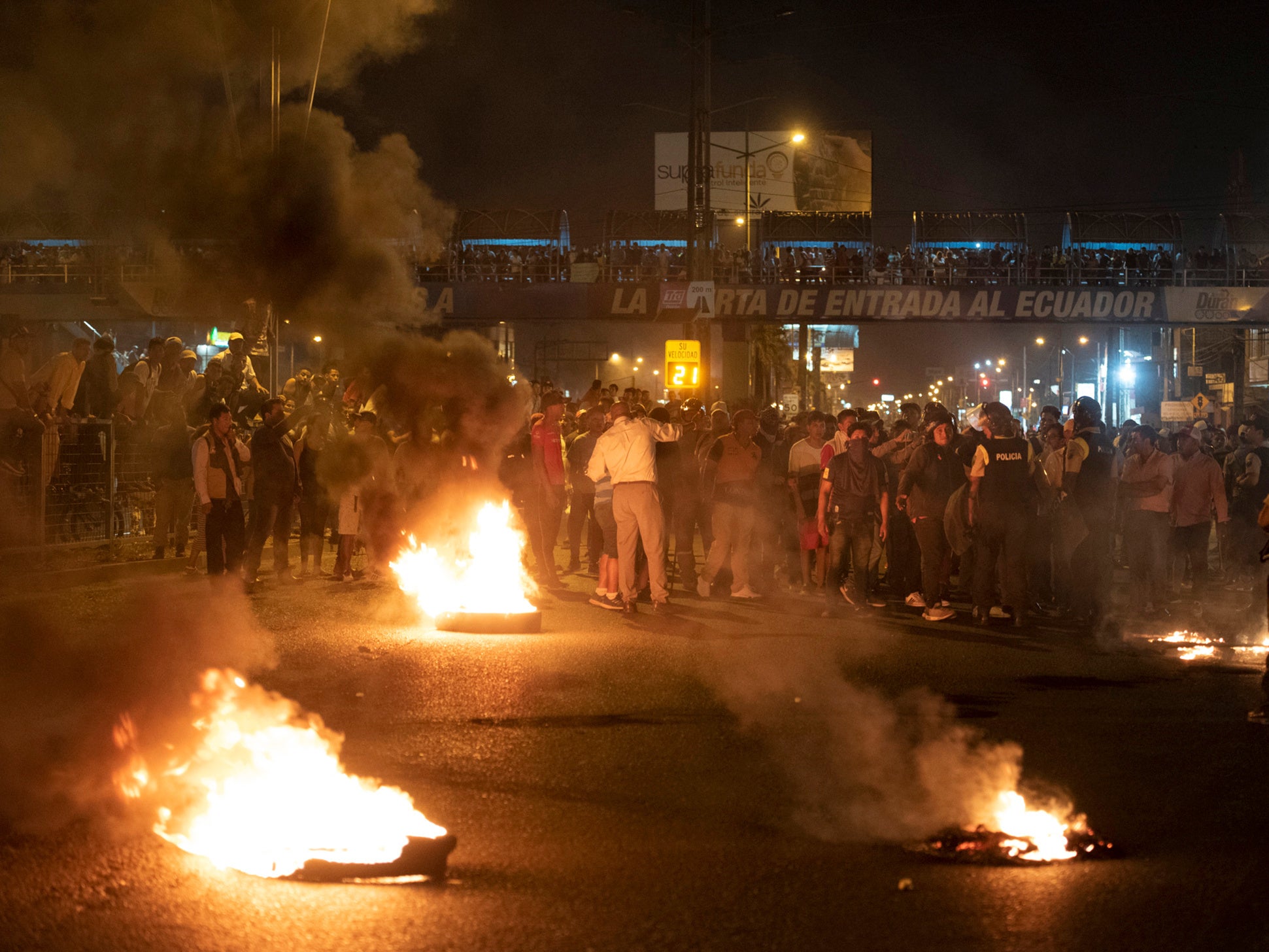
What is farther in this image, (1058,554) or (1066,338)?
(1066,338)

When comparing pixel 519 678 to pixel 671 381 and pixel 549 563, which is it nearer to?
pixel 549 563

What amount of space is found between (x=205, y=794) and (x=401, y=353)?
19.1ft

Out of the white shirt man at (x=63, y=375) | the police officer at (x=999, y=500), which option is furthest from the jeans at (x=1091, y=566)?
the white shirt man at (x=63, y=375)

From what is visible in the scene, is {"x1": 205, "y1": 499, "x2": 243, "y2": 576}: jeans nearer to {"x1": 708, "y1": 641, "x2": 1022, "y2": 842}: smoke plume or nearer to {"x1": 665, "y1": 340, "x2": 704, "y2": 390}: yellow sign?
{"x1": 708, "y1": 641, "x2": 1022, "y2": 842}: smoke plume

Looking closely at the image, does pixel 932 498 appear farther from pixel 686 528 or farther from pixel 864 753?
pixel 864 753

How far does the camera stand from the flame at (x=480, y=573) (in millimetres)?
10570

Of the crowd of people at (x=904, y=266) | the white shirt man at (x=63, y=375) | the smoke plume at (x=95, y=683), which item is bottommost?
the smoke plume at (x=95, y=683)

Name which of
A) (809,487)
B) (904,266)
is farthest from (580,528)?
(904,266)

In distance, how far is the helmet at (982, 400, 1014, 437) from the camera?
1074cm

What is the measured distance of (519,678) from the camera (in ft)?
27.1

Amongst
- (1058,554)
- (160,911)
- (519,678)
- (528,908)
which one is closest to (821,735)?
(519,678)

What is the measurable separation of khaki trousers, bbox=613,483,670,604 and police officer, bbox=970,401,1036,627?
9.34 ft

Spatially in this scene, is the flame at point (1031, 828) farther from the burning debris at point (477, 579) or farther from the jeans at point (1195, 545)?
the jeans at point (1195, 545)

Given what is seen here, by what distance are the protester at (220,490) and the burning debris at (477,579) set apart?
1.69m
